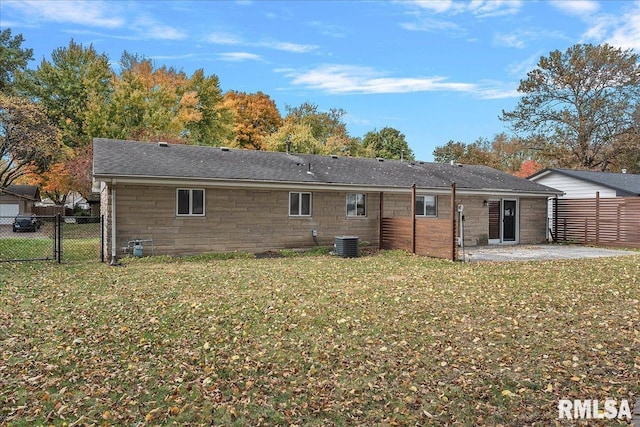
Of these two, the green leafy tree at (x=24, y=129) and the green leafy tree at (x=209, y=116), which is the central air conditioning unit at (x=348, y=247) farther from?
the green leafy tree at (x=209, y=116)

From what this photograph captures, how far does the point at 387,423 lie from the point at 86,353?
3.24m

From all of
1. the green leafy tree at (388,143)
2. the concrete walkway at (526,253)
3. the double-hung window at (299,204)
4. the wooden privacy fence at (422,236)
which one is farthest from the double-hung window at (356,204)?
the green leafy tree at (388,143)

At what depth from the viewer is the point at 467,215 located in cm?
1695

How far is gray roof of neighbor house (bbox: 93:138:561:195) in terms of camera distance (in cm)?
1235

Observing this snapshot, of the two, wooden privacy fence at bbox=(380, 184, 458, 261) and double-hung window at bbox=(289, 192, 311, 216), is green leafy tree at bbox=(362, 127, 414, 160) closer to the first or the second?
wooden privacy fence at bbox=(380, 184, 458, 261)

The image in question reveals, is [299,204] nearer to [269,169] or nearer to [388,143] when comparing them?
[269,169]

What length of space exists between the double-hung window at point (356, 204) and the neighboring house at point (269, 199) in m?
0.04

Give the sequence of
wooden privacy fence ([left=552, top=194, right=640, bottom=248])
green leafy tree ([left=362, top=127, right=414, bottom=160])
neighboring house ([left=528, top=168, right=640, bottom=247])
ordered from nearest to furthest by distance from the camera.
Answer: wooden privacy fence ([left=552, top=194, right=640, bottom=248])
neighboring house ([left=528, top=168, right=640, bottom=247])
green leafy tree ([left=362, top=127, right=414, bottom=160])

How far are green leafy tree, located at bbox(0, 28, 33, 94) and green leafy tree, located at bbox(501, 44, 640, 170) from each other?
122 feet

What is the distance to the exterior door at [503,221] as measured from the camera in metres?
17.9

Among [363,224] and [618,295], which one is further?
[363,224]

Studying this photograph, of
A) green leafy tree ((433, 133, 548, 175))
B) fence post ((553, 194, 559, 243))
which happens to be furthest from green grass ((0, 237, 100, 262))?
green leafy tree ((433, 133, 548, 175))

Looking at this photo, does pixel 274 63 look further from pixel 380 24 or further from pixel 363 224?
pixel 363 224

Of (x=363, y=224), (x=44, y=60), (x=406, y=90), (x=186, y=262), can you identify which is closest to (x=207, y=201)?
(x=186, y=262)
